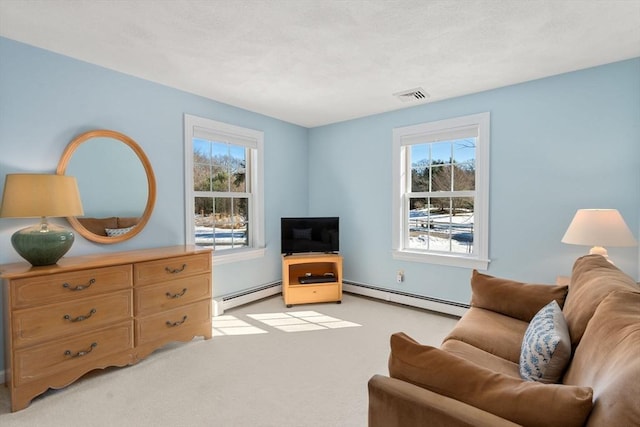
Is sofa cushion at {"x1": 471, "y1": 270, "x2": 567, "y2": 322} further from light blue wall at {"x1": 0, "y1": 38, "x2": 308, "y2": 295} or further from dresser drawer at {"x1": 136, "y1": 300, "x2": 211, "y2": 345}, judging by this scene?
light blue wall at {"x1": 0, "y1": 38, "x2": 308, "y2": 295}

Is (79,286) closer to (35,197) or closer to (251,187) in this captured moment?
(35,197)

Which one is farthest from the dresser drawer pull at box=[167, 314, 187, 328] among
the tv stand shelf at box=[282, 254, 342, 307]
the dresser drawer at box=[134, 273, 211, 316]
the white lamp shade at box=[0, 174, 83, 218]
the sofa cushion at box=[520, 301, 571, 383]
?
the sofa cushion at box=[520, 301, 571, 383]

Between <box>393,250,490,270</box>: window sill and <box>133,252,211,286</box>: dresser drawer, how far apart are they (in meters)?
2.27

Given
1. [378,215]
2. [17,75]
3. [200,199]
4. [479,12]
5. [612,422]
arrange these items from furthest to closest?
[378,215]
[200,199]
[17,75]
[479,12]
[612,422]

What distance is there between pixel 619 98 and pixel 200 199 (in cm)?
401

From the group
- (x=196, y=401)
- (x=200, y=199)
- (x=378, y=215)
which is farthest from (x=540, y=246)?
(x=200, y=199)

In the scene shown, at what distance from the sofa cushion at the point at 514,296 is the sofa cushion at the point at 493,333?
0.06m

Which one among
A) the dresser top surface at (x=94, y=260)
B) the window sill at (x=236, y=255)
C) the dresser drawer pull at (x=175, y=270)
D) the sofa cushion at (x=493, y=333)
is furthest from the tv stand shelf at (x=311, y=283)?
the sofa cushion at (x=493, y=333)

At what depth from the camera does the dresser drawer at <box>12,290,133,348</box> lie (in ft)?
6.45

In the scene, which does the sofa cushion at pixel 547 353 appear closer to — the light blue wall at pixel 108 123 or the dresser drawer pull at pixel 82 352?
the dresser drawer pull at pixel 82 352

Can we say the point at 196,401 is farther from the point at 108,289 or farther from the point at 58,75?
the point at 58,75

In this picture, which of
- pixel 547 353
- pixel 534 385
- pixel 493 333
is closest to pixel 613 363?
pixel 534 385

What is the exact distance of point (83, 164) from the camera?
262 centimetres

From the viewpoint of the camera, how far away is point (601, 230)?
2350 mm
